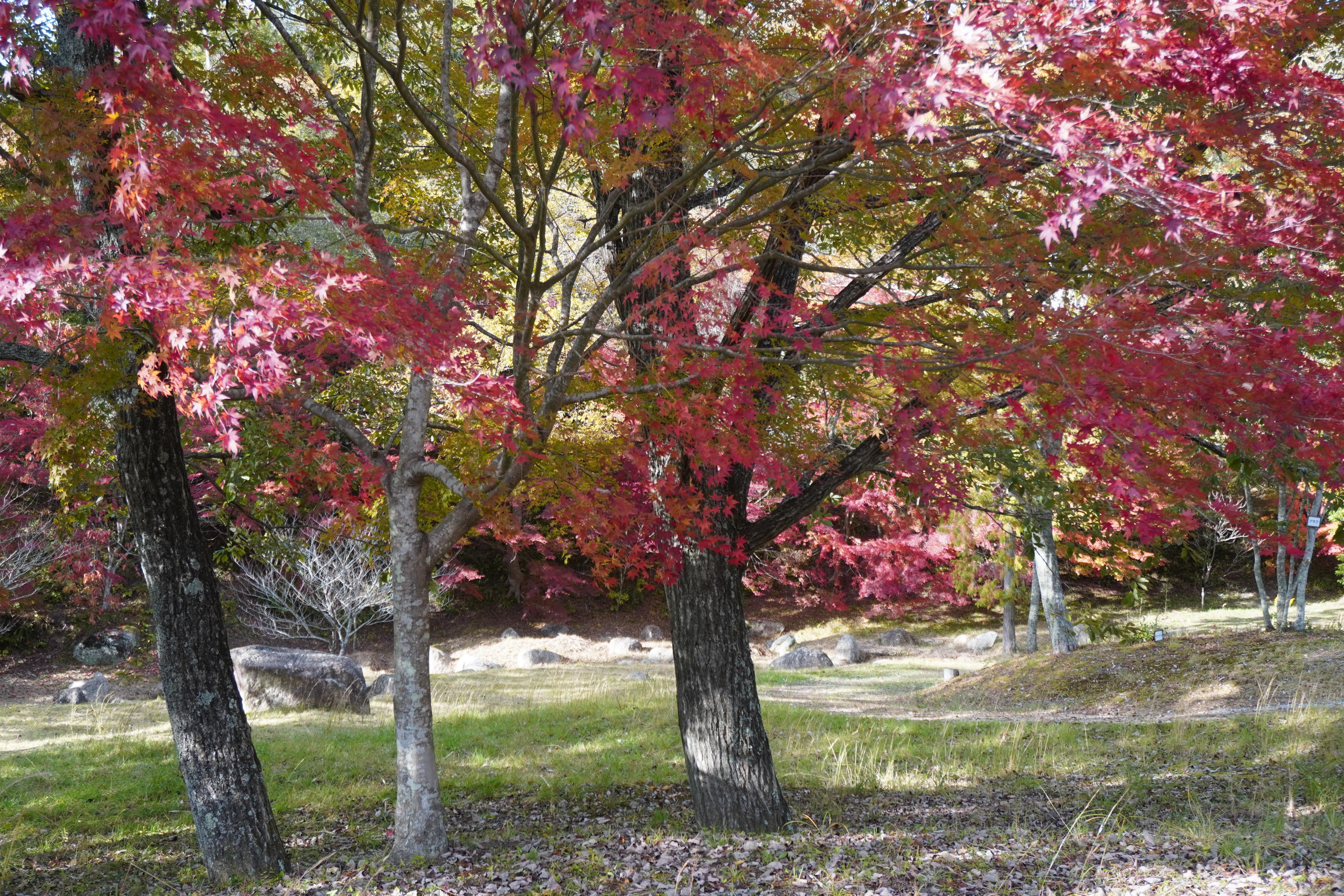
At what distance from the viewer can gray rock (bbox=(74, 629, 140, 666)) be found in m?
16.2

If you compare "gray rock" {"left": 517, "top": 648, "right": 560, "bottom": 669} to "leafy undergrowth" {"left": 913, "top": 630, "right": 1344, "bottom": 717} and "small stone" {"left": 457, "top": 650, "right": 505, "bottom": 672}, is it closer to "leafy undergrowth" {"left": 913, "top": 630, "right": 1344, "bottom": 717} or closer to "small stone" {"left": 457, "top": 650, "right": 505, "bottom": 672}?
"small stone" {"left": 457, "top": 650, "right": 505, "bottom": 672}

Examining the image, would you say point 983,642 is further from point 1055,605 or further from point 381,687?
point 381,687

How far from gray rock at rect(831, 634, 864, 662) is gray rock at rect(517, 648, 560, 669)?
5873 mm

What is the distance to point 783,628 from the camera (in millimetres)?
21547

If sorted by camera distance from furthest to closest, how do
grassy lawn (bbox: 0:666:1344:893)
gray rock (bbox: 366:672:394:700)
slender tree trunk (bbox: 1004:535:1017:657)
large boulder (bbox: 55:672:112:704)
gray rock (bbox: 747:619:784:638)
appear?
gray rock (bbox: 747:619:784:638) → slender tree trunk (bbox: 1004:535:1017:657) → gray rock (bbox: 366:672:394:700) → large boulder (bbox: 55:672:112:704) → grassy lawn (bbox: 0:666:1344:893)

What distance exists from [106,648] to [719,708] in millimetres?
15631

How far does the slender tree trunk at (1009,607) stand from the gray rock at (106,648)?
16.1 m

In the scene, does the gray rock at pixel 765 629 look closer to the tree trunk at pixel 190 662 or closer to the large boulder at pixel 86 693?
the large boulder at pixel 86 693

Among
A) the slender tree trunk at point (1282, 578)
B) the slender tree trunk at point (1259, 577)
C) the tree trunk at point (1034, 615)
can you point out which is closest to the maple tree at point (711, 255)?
the slender tree trunk at point (1259, 577)

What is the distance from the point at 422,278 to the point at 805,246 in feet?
13.7

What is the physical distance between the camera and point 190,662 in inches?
191

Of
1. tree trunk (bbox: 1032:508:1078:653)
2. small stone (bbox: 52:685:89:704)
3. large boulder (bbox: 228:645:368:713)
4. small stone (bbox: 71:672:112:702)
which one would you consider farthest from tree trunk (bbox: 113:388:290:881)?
tree trunk (bbox: 1032:508:1078:653)

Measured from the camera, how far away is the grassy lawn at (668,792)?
15.4 feet

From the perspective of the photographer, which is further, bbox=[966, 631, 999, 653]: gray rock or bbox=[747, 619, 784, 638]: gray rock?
bbox=[747, 619, 784, 638]: gray rock
